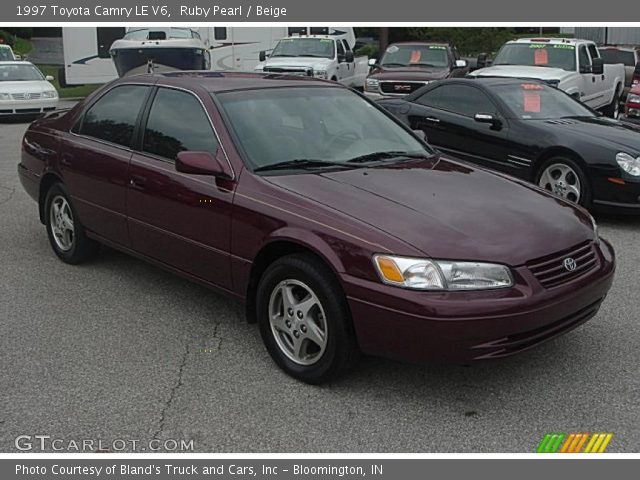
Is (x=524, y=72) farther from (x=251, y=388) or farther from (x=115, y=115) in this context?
(x=251, y=388)

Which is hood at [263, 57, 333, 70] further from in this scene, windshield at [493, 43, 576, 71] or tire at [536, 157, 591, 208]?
tire at [536, 157, 591, 208]

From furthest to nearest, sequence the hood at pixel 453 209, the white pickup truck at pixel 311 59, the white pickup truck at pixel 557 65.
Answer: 1. the white pickup truck at pixel 311 59
2. the white pickup truck at pixel 557 65
3. the hood at pixel 453 209

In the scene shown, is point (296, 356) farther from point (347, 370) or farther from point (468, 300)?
point (468, 300)

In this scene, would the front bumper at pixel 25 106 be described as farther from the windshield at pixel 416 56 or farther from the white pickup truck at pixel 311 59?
the windshield at pixel 416 56

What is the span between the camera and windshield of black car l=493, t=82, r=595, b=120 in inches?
333

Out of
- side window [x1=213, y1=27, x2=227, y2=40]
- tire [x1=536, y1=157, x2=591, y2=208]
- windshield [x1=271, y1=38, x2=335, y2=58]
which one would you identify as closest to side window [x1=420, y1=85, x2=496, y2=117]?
tire [x1=536, y1=157, x2=591, y2=208]

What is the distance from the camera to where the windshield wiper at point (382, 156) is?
4.61 metres

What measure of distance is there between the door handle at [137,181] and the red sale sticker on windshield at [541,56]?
396 inches

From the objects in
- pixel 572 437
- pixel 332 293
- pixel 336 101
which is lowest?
pixel 572 437

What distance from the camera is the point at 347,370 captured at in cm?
384

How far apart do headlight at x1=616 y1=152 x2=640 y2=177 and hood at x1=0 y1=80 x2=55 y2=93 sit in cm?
1397

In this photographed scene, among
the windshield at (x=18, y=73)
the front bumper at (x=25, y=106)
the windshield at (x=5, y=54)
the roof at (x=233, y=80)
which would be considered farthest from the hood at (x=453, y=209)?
the windshield at (x=5, y=54)

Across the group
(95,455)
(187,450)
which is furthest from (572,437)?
(95,455)

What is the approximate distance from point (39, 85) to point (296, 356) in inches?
611
